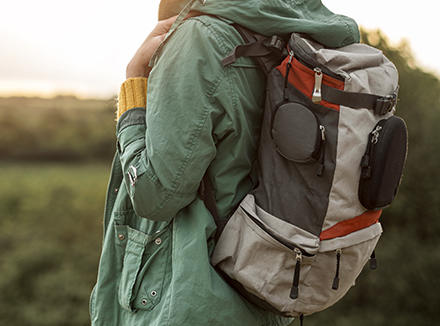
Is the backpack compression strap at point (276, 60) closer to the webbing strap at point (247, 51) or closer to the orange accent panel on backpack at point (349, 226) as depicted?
the webbing strap at point (247, 51)

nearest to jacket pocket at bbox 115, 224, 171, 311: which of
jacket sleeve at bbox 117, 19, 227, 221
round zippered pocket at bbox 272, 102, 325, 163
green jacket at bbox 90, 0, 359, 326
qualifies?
green jacket at bbox 90, 0, 359, 326

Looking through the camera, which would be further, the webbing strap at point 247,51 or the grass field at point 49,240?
the grass field at point 49,240

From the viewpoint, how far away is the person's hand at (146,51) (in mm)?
1554

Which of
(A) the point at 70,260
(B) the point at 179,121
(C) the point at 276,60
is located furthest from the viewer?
(A) the point at 70,260

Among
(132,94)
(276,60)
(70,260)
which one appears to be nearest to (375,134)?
(276,60)

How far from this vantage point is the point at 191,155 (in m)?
1.36

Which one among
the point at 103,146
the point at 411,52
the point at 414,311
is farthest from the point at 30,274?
the point at 411,52

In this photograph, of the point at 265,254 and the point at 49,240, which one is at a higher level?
the point at 265,254

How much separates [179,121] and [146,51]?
0.32 m

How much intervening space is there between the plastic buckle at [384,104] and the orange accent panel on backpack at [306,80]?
12cm

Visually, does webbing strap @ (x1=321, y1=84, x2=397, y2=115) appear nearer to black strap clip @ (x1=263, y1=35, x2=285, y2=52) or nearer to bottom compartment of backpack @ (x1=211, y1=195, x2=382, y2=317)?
black strap clip @ (x1=263, y1=35, x2=285, y2=52)

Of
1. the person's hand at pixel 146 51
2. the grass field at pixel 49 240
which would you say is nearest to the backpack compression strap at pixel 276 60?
the person's hand at pixel 146 51

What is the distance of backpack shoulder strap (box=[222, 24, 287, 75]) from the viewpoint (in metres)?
1.40

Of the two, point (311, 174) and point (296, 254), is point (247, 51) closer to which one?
point (311, 174)
